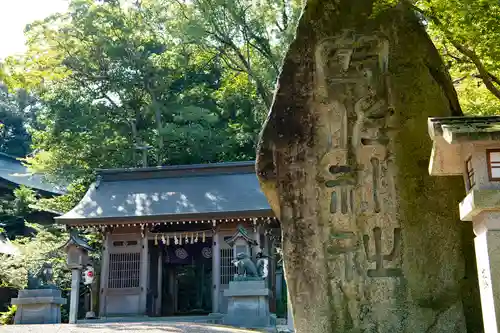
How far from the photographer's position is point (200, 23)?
20.6 m

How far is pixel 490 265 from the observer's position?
3.87m

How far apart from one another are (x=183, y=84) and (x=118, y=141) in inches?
211

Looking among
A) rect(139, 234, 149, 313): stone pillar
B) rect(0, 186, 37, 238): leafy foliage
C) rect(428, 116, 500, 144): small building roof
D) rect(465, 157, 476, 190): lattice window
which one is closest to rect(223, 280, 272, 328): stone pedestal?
rect(139, 234, 149, 313): stone pillar

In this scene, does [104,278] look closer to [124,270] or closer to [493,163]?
[124,270]

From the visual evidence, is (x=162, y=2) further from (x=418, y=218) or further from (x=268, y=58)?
(x=418, y=218)

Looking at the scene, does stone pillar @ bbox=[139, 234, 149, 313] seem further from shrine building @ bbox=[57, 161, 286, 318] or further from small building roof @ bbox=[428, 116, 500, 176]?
small building roof @ bbox=[428, 116, 500, 176]

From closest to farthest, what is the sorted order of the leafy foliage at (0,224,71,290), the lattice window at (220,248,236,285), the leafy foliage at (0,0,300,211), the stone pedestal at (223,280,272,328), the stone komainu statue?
the stone pedestal at (223,280,272,328) → the stone komainu statue → the lattice window at (220,248,236,285) → the leafy foliage at (0,224,71,290) → the leafy foliage at (0,0,300,211)

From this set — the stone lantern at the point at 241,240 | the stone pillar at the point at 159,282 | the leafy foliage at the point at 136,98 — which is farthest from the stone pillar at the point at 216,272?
the leafy foliage at the point at 136,98

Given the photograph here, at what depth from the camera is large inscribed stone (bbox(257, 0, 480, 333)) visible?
17.7ft

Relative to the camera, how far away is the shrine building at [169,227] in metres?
15.8

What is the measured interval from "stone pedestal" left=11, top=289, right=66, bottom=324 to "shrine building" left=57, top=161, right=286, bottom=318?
3590 millimetres

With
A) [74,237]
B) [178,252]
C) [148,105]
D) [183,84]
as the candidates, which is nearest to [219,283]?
[178,252]

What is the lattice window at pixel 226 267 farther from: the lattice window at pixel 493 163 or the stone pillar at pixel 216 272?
the lattice window at pixel 493 163

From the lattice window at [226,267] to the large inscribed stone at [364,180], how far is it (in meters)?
10.3
